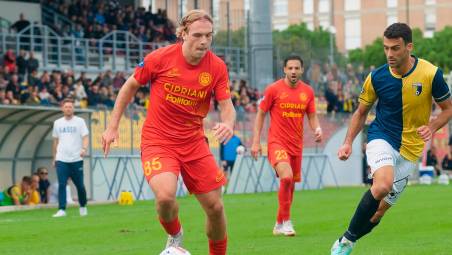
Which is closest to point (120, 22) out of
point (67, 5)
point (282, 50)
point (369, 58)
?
point (67, 5)

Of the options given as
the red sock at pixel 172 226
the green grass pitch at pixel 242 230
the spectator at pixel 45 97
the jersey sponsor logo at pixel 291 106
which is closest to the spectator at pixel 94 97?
the spectator at pixel 45 97

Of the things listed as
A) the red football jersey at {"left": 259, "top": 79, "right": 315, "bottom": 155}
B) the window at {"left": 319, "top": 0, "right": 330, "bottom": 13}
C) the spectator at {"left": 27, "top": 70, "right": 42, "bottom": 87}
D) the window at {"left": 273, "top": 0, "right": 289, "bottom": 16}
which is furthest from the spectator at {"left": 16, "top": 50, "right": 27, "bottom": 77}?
the window at {"left": 273, "top": 0, "right": 289, "bottom": 16}

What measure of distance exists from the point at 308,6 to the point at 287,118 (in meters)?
108

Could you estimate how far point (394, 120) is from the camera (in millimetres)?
12344

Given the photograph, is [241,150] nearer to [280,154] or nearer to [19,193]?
[19,193]

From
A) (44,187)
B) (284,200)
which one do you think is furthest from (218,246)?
(44,187)

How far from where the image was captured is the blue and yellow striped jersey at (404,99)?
40.1 feet

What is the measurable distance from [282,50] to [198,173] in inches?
1326

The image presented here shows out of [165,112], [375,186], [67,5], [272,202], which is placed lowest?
[272,202]

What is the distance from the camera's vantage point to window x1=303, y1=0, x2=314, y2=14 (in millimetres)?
124438

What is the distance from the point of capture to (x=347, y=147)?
12.2 meters

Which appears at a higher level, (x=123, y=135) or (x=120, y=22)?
(x=120, y=22)

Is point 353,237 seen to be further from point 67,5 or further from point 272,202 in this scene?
point 67,5

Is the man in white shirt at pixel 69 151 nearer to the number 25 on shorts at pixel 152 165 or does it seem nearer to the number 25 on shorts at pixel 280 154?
the number 25 on shorts at pixel 280 154
